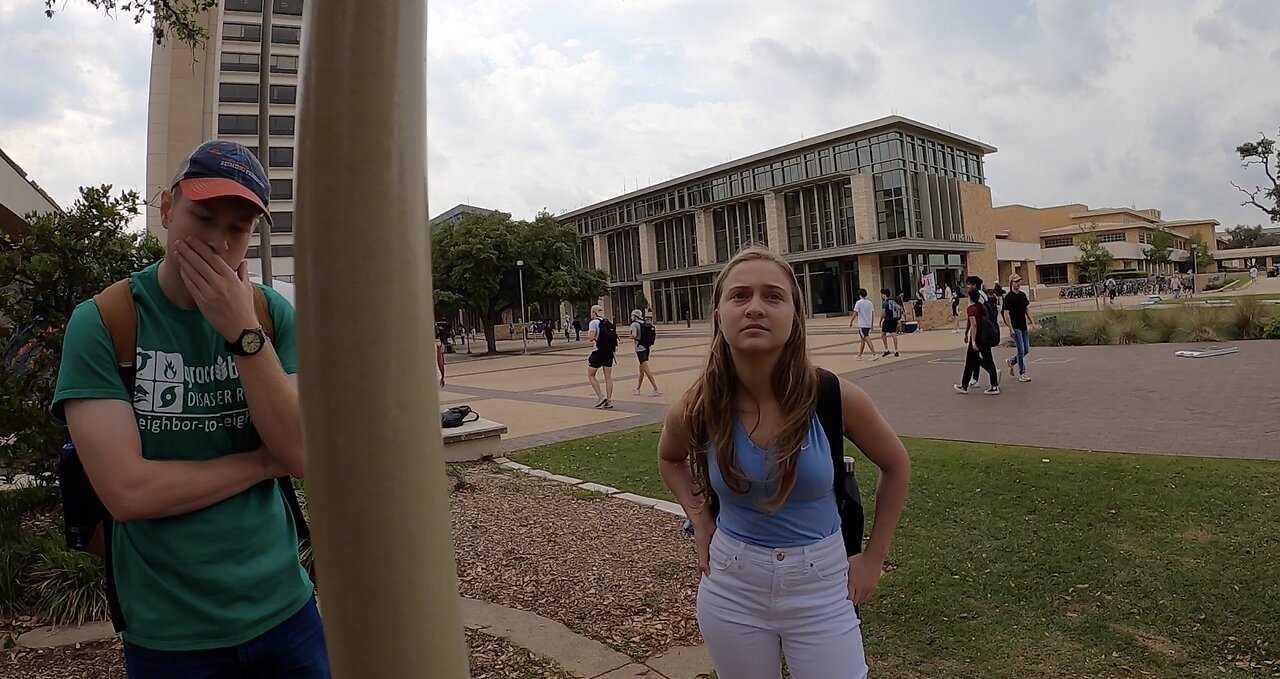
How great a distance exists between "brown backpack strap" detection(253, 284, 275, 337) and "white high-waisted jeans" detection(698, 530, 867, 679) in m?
1.40

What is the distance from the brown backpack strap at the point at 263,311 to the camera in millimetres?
1650

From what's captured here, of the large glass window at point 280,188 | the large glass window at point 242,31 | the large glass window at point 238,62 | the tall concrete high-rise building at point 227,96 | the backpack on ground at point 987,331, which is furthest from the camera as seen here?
the large glass window at point 242,31

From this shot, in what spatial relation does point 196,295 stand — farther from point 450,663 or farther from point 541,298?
point 541,298

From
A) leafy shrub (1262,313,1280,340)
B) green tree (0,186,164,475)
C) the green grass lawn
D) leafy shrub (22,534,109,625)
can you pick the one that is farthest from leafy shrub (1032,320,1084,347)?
leafy shrub (22,534,109,625)

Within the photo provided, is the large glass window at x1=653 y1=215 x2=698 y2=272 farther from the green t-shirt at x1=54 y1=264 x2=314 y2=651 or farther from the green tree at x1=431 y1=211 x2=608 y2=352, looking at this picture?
the green t-shirt at x1=54 y1=264 x2=314 y2=651

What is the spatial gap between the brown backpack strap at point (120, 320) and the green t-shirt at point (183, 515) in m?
0.01

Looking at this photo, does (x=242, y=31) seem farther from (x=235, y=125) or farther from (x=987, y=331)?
(x=987, y=331)

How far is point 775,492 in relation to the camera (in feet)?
7.20

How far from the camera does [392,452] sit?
3.09 feet

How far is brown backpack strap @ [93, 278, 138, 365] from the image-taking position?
1527 mm

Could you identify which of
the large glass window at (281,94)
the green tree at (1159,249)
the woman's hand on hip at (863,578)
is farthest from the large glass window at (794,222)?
the green tree at (1159,249)

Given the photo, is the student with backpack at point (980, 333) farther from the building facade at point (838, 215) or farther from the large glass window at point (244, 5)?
the large glass window at point (244, 5)

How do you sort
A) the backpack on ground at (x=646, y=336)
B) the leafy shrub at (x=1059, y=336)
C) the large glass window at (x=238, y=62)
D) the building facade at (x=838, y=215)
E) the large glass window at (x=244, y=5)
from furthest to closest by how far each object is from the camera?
1. the large glass window at (x=244, y=5)
2. the large glass window at (x=238, y=62)
3. the building facade at (x=838, y=215)
4. the leafy shrub at (x=1059, y=336)
5. the backpack on ground at (x=646, y=336)

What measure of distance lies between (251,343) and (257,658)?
0.71 metres
